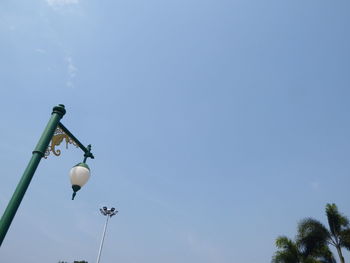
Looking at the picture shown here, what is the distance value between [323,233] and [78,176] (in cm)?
2827

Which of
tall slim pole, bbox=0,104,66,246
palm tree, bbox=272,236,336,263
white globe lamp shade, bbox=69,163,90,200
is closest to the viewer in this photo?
tall slim pole, bbox=0,104,66,246

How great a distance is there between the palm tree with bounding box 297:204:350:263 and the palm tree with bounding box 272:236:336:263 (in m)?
0.31

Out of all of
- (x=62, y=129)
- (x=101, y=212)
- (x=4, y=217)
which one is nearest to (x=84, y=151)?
(x=62, y=129)

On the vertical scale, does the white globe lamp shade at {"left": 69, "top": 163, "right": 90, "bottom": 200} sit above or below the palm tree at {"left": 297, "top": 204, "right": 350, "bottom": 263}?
below

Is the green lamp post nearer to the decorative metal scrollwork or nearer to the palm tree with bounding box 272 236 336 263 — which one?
the decorative metal scrollwork

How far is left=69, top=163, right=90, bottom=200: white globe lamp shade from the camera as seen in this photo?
4848 millimetres

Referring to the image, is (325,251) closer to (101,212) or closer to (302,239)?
(302,239)

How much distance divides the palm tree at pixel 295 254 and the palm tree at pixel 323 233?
31 cm

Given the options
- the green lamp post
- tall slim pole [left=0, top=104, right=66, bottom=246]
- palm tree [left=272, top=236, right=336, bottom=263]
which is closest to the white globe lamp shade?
the green lamp post

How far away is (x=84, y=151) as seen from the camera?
19.2 ft

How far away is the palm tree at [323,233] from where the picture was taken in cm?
2594

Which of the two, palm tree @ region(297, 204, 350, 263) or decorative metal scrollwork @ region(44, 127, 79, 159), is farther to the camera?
palm tree @ region(297, 204, 350, 263)

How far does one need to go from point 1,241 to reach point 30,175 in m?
0.94

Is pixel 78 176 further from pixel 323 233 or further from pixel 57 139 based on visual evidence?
pixel 323 233
